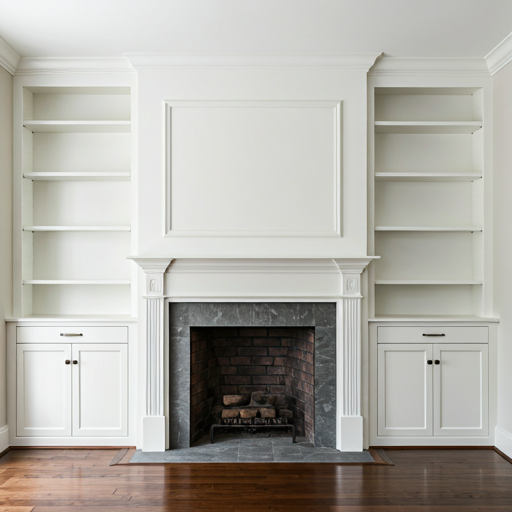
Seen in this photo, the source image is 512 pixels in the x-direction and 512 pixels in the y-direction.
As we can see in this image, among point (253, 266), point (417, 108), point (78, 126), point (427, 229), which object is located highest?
point (417, 108)

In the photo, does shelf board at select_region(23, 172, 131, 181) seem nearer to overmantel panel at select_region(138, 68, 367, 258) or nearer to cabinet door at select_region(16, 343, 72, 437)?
overmantel panel at select_region(138, 68, 367, 258)

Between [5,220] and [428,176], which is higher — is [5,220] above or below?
below

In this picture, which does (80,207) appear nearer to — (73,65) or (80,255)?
(80,255)

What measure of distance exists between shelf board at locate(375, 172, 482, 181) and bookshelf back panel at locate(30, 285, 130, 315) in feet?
7.09

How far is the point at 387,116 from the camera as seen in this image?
3.84 m

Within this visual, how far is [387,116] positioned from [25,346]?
3159 mm

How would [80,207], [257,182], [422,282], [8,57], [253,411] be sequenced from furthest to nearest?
[80,207]
[253,411]
[422,282]
[257,182]
[8,57]

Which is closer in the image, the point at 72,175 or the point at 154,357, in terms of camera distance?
the point at 154,357

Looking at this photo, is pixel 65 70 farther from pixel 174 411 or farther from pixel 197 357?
pixel 174 411

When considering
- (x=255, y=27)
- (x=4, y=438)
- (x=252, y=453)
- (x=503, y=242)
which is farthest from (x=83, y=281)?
(x=503, y=242)

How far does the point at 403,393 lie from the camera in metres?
3.50

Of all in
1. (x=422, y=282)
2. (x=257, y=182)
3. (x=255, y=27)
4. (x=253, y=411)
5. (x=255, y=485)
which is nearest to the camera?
(x=255, y=485)

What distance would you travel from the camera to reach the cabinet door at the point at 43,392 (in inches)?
137

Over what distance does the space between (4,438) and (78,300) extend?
107 centimetres
